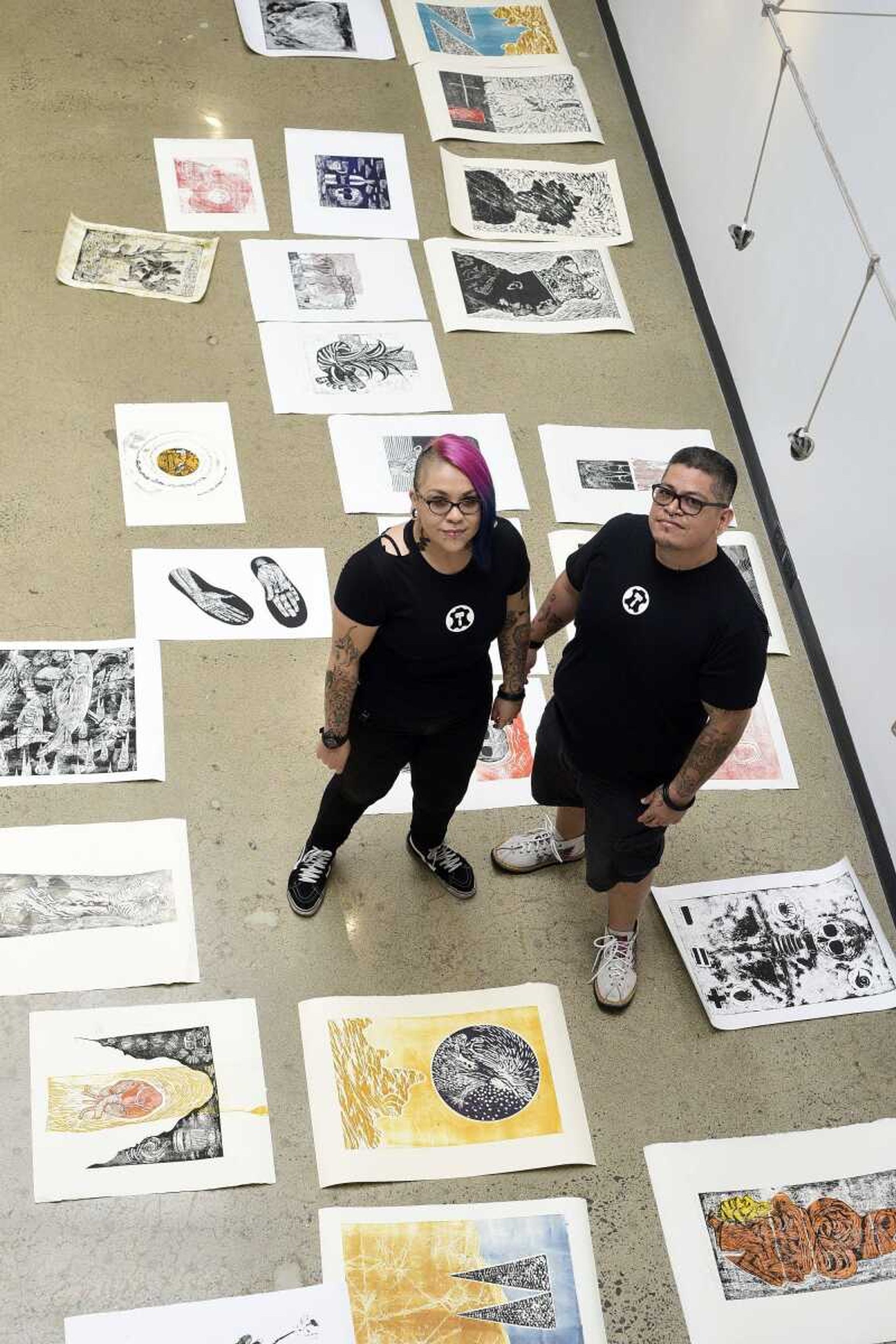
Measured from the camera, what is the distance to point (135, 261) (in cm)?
423

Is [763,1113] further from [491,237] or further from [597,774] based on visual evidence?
[491,237]

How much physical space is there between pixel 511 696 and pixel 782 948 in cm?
84

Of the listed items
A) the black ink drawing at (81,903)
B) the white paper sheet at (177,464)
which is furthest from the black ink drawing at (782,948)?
the white paper sheet at (177,464)

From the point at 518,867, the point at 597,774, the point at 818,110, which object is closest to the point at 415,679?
the point at 597,774

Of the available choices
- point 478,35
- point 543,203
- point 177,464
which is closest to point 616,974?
point 177,464

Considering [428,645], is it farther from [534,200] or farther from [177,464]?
[534,200]

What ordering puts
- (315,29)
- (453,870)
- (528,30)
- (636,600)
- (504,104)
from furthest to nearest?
(528,30) < (315,29) < (504,104) < (453,870) < (636,600)

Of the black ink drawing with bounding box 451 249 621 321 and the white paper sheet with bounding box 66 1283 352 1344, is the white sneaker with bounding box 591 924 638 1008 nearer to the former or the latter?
the white paper sheet with bounding box 66 1283 352 1344

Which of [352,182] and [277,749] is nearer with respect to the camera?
[277,749]

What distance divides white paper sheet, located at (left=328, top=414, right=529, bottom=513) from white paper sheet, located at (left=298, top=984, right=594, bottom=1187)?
1.35 metres

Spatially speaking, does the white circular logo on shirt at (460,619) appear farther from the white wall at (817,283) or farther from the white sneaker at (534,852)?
the white wall at (817,283)

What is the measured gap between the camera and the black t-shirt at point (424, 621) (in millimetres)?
2463

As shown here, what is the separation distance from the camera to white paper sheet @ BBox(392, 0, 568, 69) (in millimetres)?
4984

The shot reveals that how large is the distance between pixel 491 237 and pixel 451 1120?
2695mm
